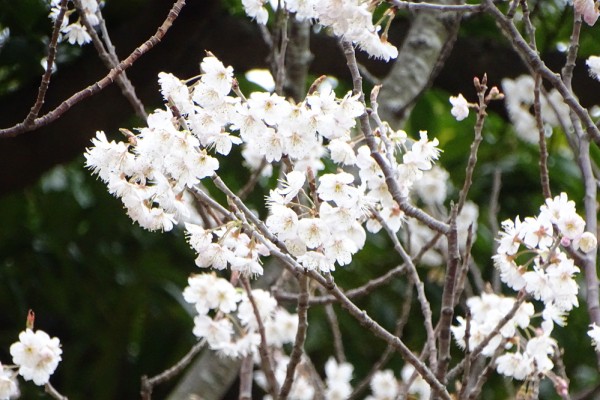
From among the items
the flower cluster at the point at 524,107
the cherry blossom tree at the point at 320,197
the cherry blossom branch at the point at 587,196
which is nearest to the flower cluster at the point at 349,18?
the cherry blossom tree at the point at 320,197

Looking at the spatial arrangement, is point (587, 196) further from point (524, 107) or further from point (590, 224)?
point (524, 107)

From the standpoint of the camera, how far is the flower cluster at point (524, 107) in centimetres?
206

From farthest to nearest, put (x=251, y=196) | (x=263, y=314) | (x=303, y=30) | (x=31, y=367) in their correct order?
(x=251, y=196), (x=303, y=30), (x=263, y=314), (x=31, y=367)

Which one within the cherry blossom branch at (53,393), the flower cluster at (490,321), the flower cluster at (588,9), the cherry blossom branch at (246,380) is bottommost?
the flower cluster at (490,321)

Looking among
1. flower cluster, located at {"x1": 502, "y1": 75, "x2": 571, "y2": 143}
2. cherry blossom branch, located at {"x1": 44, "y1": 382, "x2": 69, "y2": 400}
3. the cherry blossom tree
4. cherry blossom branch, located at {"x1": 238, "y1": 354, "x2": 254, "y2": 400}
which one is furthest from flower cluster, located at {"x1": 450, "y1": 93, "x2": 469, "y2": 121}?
flower cluster, located at {"x1": 502, "y1": 75, "x2": 571, "y2": 143}

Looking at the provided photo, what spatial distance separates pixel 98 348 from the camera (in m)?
2.29

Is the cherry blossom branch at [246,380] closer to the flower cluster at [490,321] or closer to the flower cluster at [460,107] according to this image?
the flower cluster at [490,321]

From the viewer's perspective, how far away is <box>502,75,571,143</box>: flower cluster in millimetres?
2059

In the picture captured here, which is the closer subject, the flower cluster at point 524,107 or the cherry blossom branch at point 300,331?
the cherry blossom branch at point 300,331

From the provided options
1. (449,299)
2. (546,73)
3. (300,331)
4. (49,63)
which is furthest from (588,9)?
(49,63)

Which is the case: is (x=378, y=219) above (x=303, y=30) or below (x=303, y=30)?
below

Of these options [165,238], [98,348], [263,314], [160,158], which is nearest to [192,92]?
[160,158]

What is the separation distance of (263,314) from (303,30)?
64cm

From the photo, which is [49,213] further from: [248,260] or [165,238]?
[248,260]
